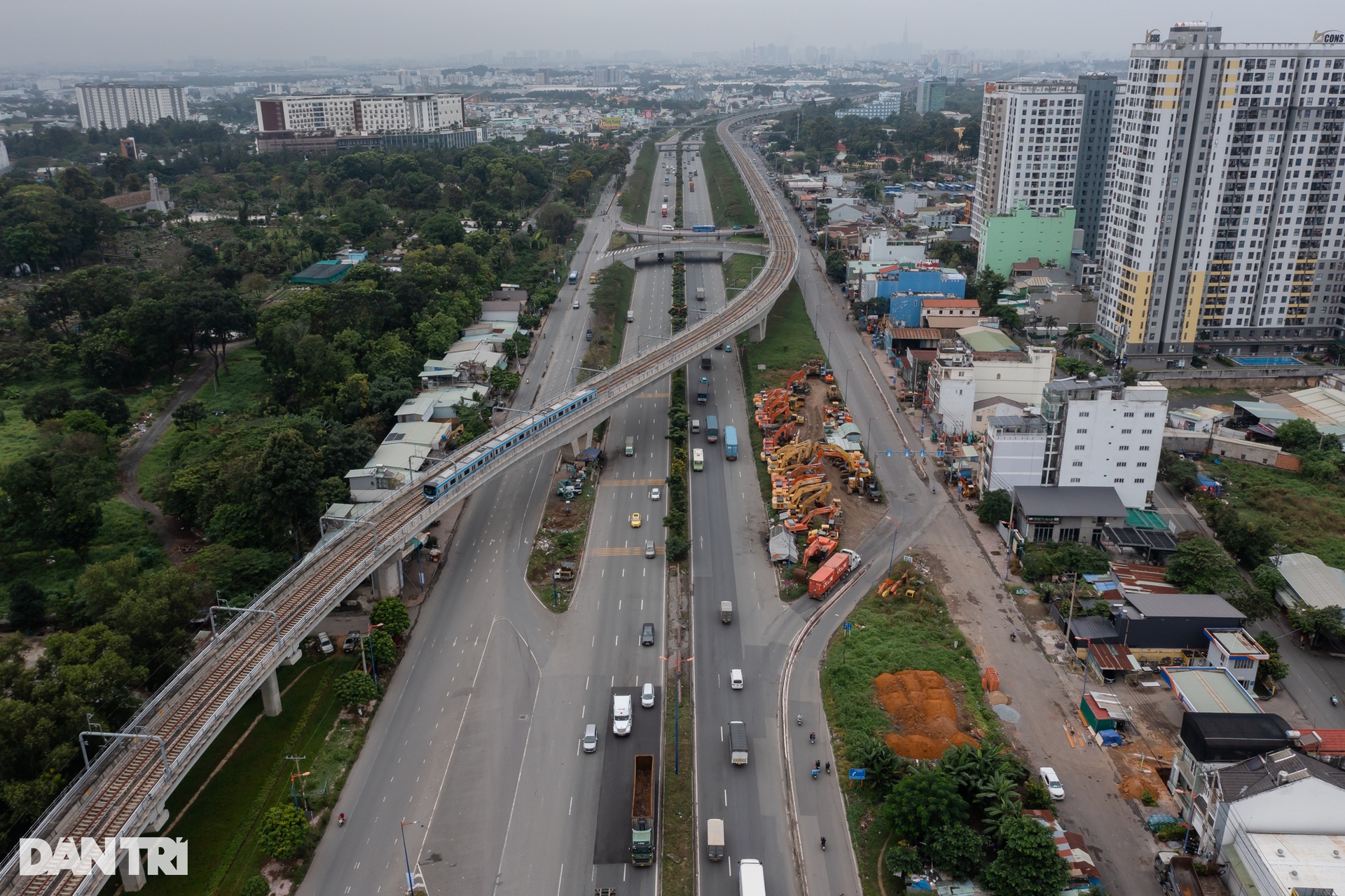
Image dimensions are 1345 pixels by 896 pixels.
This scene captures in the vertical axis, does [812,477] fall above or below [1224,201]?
below

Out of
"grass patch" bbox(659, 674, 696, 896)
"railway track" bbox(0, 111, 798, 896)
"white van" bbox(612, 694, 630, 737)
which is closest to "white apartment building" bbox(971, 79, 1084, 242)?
"railway track" bbox(0, 111, 798, 896)

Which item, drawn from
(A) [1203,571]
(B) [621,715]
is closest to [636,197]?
(A) [1203,571]

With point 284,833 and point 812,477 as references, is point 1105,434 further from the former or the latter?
point 284,833

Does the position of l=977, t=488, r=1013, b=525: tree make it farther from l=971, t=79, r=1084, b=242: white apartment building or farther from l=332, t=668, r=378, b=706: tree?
l=971, t=79, r=1084, b=242: white apartment building

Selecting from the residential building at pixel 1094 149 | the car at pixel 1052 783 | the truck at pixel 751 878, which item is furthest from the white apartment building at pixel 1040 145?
the truck at pixel 751 878

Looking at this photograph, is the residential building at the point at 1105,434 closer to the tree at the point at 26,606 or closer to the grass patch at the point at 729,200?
the tree at the point at 26,606

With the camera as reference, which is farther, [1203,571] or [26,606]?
[1203,571]

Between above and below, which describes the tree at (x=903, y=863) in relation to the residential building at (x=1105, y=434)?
below
